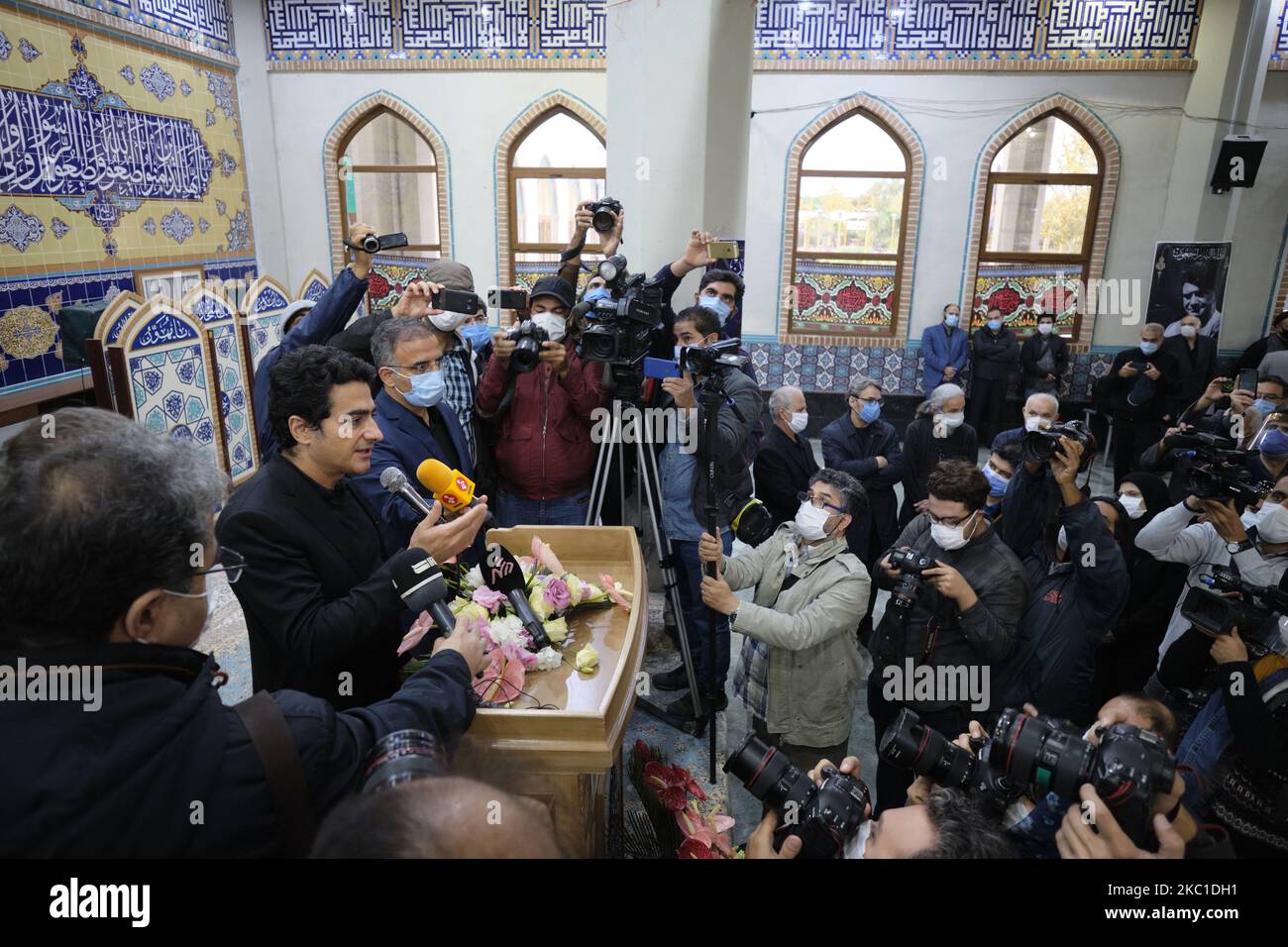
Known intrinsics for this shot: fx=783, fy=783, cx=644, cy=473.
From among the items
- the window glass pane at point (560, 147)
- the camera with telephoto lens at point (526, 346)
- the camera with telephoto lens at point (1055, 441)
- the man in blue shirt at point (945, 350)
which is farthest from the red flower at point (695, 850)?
the window glass pane at point (560, 147)

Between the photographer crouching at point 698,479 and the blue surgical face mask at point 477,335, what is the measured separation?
0.90 metres

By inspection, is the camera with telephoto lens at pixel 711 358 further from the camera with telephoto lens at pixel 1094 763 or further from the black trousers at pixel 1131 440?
the black trousers at pixel 1131 440

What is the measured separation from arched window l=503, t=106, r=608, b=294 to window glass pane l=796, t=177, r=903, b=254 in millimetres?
2192

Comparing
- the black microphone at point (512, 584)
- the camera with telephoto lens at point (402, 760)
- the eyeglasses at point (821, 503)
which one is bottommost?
the black microphone at point (512, 584)

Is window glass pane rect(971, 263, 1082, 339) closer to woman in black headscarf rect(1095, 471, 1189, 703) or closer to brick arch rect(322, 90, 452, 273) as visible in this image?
brick arch rect(322, 90, 452, 273)

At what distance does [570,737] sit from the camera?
5.37 feet

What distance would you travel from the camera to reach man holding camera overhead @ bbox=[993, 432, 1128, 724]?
2178 mm

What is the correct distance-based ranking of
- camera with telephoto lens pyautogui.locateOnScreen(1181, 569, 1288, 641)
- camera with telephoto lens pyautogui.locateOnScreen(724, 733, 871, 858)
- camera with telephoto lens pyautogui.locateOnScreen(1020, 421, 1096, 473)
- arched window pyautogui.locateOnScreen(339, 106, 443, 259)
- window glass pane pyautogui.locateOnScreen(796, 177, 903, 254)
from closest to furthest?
camera with telephoto lens pyautogui.locateOnScreen(724, 733, 871, 858), camera with telephoto lens pyautogui.locateOnScreen(1181, 569, 1288, 641), camera with telephoto lens pyautogui.locateOnScreen(1020, 421, 1096, 473), window glass pane pyautogui.locateOnScreen(796, 177, 903, 254), arched window pyautogui.locateOnScreen(339, 106, 443, 259)

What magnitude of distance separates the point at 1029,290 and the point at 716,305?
6.27 m

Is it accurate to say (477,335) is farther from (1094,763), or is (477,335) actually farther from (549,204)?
(549,204)

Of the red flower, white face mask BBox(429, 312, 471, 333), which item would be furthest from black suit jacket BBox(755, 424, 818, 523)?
the red flower

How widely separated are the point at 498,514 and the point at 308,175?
649 cm

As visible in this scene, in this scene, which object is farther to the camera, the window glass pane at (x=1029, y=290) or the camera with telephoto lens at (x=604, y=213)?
the window glass pane at (x=1029, y=290)

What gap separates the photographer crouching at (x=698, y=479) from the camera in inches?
117
